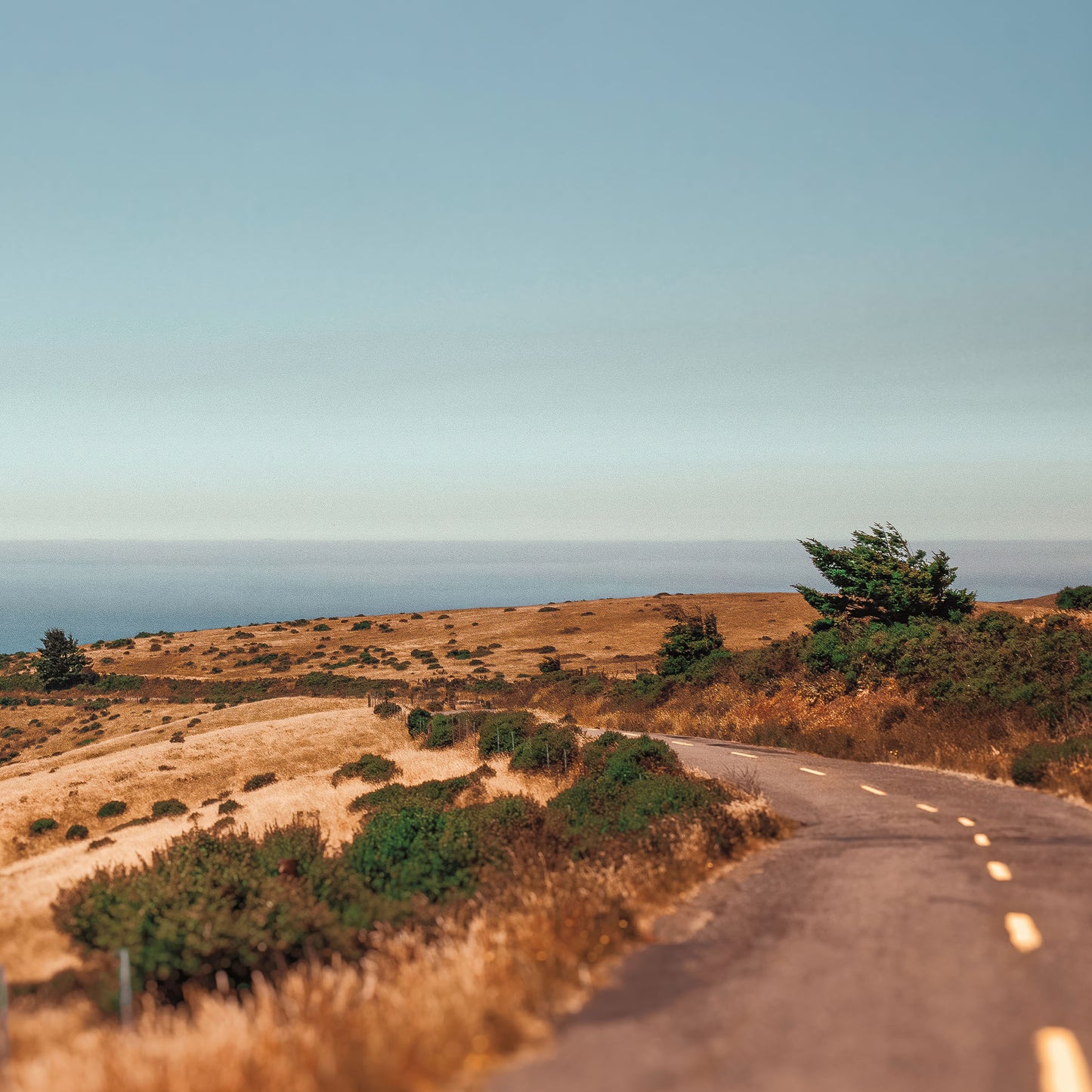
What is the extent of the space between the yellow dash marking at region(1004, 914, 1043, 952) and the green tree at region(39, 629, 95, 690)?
3764 inches

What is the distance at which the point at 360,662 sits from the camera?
3420 inches

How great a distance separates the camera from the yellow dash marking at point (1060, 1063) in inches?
215

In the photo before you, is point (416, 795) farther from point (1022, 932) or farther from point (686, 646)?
point (686, 646)

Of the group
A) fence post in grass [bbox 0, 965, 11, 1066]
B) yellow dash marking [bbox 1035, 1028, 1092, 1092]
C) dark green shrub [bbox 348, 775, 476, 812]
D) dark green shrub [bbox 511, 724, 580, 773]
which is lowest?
dark green shrub [bbox 348, 775, 476, 812]

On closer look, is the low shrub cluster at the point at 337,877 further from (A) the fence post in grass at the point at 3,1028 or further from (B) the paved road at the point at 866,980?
(B) the paved road at the point at 866,980

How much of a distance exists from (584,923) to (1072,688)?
17909 millimetres

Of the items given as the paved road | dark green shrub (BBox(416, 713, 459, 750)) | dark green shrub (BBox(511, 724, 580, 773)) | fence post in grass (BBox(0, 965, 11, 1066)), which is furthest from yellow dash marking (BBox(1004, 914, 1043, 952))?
dark green shrub (BBox(416, 713, 459, 750))

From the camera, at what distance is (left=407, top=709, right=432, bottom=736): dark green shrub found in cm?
4641

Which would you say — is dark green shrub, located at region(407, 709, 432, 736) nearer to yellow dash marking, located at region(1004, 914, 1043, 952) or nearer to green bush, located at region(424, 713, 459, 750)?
green bush, located at region(424, 713, 459, 750)

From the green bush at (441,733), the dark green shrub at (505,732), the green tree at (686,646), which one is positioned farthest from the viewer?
the green tree at (686,646)

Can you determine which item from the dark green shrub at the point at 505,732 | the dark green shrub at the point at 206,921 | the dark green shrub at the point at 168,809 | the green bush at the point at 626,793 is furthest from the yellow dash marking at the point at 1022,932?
the dark green shrub at the point at 168,809

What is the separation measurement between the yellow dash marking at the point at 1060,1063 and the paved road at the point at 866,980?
0.01 meters

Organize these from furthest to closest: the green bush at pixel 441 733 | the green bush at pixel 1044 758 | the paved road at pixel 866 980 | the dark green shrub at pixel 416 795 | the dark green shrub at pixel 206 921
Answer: the green bush at pixel 441 733 → the dark green shrub at pixel 416 795 → the green bush at pixel 1044 758 → the dark green shrub at pixel 206 921 → the paved road at pixel 866 980

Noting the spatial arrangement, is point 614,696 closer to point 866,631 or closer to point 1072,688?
point 866,631
